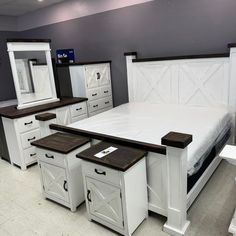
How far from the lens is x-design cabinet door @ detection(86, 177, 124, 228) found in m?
1.80

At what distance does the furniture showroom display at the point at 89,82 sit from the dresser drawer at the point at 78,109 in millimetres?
162

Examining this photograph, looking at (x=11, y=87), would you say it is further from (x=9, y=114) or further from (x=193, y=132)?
(x=193, y=132)

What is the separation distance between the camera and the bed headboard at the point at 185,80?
10.2ft

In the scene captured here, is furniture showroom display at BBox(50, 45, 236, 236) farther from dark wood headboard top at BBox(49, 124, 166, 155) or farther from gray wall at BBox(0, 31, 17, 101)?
gray wall at BBox(0, 31, 17, 101)

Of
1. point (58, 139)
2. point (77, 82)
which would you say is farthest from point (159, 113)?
point (77, 82)

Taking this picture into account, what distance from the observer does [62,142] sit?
2.28m

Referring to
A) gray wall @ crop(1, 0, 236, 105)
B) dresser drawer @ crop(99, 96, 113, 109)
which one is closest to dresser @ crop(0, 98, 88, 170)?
dresser drawer @ crop(99, 96, 113, 109)

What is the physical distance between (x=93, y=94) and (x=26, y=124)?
139 cm

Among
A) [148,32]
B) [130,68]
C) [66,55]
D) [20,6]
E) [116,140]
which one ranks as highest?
[20,6]

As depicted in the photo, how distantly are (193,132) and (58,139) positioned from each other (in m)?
1.41

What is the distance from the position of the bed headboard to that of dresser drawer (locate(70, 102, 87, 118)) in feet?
2.84

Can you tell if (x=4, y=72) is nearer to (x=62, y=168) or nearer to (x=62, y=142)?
(x=62, y=142)

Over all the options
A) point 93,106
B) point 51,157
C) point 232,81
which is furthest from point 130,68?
point 51,157

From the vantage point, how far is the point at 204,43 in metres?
3.29
